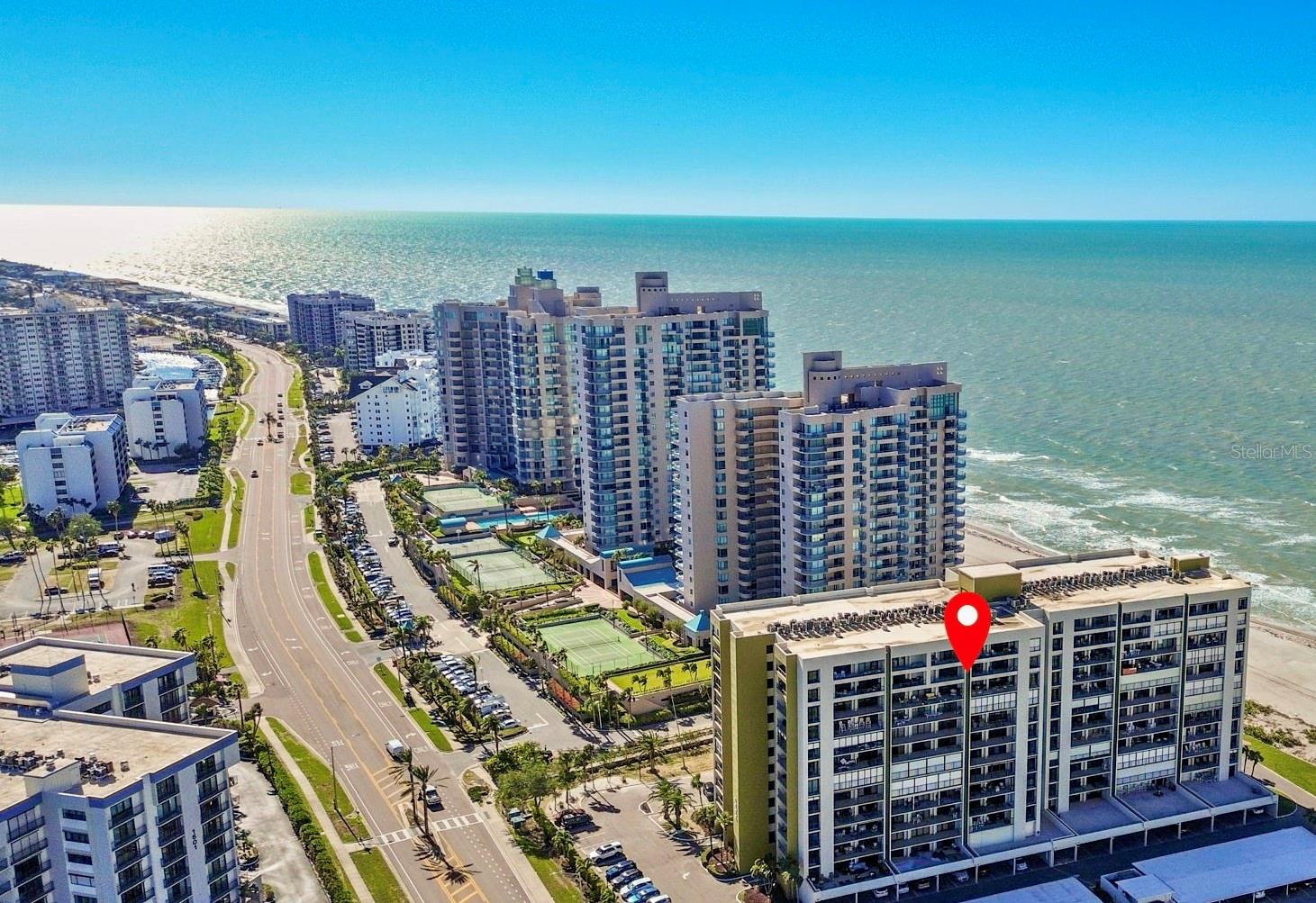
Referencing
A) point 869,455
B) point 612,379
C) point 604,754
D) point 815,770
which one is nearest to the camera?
point 815,770

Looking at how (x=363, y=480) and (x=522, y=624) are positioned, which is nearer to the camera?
(x=522, y=624)

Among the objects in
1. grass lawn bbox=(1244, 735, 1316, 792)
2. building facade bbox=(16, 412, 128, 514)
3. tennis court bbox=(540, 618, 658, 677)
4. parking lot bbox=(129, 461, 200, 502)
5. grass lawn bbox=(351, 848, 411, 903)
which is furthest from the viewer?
parking lot bbox=(129, 461, 200, 502)

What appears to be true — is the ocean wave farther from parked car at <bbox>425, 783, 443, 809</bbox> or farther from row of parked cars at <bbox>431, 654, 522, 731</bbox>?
parked car at <bbox>425, 783, 443, 809</bbox>

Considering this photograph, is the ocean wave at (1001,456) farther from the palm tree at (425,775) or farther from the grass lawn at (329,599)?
the palm tree at (425,775)

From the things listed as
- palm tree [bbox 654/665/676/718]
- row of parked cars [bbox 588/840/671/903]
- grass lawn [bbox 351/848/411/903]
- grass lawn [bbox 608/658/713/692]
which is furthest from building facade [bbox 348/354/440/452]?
row of parked cars [bbox 588/840/671/903]

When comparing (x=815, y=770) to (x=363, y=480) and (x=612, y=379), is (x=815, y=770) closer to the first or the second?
(x=612, y=379)

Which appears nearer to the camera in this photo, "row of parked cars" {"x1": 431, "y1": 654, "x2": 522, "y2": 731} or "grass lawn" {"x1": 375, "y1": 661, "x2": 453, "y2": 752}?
"grass lawn" {"x1": 375, "y1": 661, "x2": 453, "y2": 752}

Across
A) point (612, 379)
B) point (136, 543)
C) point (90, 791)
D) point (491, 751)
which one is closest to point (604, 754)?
point (491, 751)
